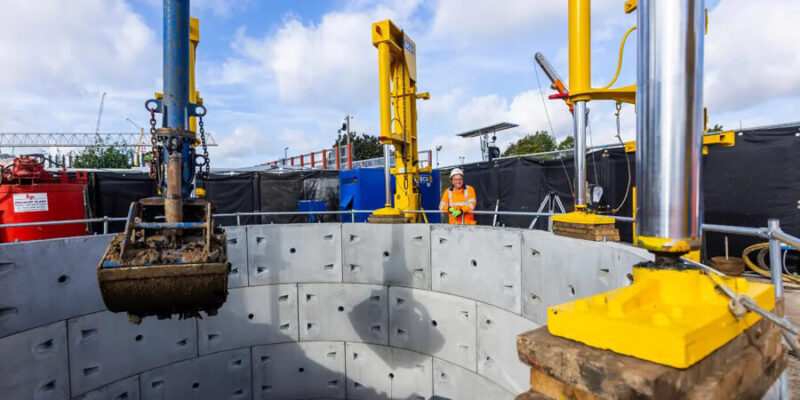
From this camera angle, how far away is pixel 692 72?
1.75 m

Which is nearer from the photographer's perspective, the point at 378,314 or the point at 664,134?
the point at 664,134

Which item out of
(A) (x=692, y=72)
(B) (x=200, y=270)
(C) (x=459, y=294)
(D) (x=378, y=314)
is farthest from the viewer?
(D) (x=378, y=314)

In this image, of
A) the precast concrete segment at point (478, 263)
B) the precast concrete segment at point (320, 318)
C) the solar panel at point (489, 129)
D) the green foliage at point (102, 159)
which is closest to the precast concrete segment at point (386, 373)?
the precast concrete segment at point (320, 318)

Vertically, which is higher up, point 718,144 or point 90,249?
point 718,144

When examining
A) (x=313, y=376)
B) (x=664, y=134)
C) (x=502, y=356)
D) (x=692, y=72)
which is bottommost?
(x=313, y=376)

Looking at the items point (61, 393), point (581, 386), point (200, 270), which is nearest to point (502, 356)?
point (200, 270)

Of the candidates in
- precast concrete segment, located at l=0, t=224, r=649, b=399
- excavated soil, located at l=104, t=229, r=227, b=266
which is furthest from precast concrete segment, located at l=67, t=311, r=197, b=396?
excavated soil, located at l=104, t=229, r=227, b=266

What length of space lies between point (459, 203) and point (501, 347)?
3.00 m

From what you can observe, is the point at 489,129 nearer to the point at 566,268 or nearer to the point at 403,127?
the point at 403,127

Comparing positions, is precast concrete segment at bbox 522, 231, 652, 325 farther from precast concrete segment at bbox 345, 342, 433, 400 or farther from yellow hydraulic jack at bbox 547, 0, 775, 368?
precast concrete segment at bbox 345, 342, 433, 400

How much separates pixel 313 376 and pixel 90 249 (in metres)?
5.02

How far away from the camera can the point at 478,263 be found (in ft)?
23.9

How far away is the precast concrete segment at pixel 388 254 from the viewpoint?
818 cm

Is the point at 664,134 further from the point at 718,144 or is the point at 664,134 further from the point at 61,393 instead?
the point at 61,393
